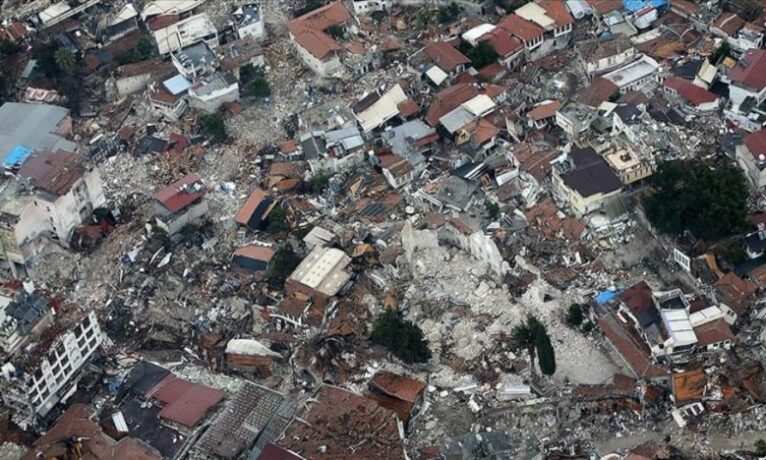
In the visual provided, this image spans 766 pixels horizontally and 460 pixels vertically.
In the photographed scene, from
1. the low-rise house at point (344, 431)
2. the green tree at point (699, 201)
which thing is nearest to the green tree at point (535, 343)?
the low-rise house at point (344, 431)

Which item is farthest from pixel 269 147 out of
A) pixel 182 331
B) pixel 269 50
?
pixel 182 331

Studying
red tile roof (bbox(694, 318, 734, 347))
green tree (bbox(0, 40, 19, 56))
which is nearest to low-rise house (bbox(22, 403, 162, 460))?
red tile roof (bbox(694, 318, 734, 347))

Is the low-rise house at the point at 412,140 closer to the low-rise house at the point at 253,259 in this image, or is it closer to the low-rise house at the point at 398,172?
the low-rise house at the point at 398,172

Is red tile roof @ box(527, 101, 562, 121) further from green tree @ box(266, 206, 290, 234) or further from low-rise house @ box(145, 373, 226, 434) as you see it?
low-rise house @ box(145, 373, 226, 434)

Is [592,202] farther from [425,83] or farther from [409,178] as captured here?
[425,83]

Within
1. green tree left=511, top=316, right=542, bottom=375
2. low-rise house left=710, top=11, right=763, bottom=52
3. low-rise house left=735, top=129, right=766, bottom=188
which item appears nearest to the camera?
green tree left=511, top=316, right=542, bottom=375

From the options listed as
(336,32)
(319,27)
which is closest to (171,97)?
(319,27)
